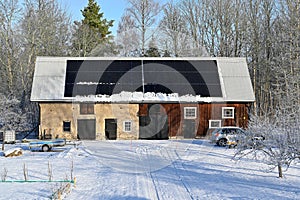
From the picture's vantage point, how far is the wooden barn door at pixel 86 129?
3031 centimetres

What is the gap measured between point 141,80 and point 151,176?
1764 cm

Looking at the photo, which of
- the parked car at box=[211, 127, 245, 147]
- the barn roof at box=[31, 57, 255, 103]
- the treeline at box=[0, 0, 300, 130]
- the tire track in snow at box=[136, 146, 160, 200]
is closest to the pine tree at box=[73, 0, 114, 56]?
the treeline at box=[0, 0, 300, 130]

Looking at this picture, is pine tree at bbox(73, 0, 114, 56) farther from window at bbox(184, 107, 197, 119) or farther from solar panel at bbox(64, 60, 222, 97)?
window at bbox(184, 107, 197, 119)

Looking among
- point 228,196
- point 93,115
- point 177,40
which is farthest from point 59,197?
point 177,40

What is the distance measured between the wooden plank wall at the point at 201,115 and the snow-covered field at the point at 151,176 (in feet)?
26.0

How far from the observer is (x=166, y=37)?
48594 mm

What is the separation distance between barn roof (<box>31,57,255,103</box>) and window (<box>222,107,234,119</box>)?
2.56 ft

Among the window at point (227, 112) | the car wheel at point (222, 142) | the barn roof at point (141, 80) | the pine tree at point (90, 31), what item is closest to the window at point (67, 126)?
the barn roof at point (141, 80)

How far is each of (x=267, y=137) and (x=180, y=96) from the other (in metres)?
17.1

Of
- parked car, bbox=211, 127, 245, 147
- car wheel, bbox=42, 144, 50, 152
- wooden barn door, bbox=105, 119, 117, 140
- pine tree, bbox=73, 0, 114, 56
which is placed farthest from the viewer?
pine tree, bbox=73, 0, 114, 56

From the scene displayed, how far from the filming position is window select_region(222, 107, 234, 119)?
1222 inches

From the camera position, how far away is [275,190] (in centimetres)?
1259

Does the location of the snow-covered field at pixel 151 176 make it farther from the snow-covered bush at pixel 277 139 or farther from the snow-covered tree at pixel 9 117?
the snow-covered tree at pixel 9 117

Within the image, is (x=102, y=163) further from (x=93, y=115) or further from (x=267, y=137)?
(x=93, y=115)
